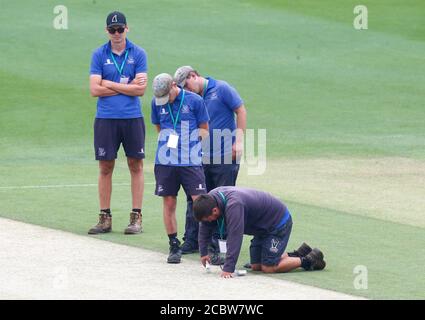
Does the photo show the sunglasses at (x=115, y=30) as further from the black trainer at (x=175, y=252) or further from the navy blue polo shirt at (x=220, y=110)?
the black trainer at (x=175, y=252)

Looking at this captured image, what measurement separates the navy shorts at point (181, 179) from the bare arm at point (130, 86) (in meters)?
1.57

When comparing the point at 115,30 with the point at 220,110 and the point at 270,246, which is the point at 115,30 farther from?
the point at 270,246

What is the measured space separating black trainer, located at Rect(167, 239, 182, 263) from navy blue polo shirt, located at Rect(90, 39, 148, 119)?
227 cm

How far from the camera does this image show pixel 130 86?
15.2 m

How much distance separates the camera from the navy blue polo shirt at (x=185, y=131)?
13883 mm

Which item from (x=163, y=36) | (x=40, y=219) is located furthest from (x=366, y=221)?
(x=163, y=36)

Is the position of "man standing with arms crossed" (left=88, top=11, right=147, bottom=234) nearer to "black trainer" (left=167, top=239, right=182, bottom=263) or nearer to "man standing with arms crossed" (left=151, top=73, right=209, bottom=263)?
"man standing with arms crossed" (left=151, top=73, right=209, bottom=263)

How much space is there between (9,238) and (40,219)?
1.26 metres

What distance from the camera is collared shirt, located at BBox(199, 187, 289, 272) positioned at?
41.9 ft

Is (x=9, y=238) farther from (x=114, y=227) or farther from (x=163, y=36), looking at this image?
A: (x=163, y=36)

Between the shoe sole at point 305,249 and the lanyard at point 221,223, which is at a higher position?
the lanyard at point 221,223

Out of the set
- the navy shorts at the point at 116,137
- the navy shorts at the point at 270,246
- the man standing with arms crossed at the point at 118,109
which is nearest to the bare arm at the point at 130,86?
the man standing with arms crossed at the point at 118,109

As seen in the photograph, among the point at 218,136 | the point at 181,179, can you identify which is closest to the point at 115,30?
the point at 218,136

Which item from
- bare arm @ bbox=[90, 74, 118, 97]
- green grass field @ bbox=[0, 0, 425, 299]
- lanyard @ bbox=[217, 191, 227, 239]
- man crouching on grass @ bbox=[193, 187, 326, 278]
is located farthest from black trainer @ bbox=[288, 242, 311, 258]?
bare arm @ bbox=[90, 74, 118, 97]
